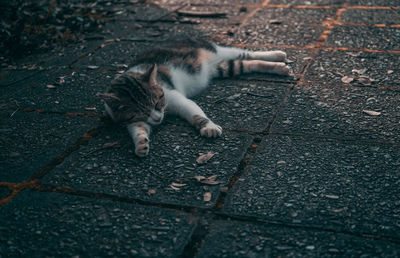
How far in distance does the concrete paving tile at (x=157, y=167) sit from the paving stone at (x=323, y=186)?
196 millimetres

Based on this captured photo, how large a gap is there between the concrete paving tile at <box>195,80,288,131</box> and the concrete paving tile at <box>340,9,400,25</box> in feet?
6.83

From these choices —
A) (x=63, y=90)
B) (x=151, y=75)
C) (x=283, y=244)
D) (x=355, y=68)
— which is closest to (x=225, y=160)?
(x=283, y=244)

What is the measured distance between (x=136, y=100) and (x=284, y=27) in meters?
2.74

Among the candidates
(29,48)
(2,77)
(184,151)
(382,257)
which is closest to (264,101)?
(184,151)

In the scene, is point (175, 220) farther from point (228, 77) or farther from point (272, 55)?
point (272, 55)

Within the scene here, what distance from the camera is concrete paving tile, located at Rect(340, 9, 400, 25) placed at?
5.35 meters

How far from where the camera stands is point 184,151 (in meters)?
3.05

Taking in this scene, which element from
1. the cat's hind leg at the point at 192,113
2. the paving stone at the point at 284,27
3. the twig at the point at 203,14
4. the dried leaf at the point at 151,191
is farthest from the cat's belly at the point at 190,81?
the twig at the point at 203,14

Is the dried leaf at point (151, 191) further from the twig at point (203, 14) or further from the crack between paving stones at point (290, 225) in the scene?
the twig at point (203, 14)

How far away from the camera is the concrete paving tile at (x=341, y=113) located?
3127mm

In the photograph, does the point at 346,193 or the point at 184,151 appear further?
the point at 184,151

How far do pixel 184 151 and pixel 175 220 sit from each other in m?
0.76

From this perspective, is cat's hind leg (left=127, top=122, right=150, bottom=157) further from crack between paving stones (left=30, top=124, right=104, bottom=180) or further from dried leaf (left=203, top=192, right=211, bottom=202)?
dried leaf (left=203, top=192, right=211, bottom=202)

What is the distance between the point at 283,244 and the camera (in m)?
2.15
